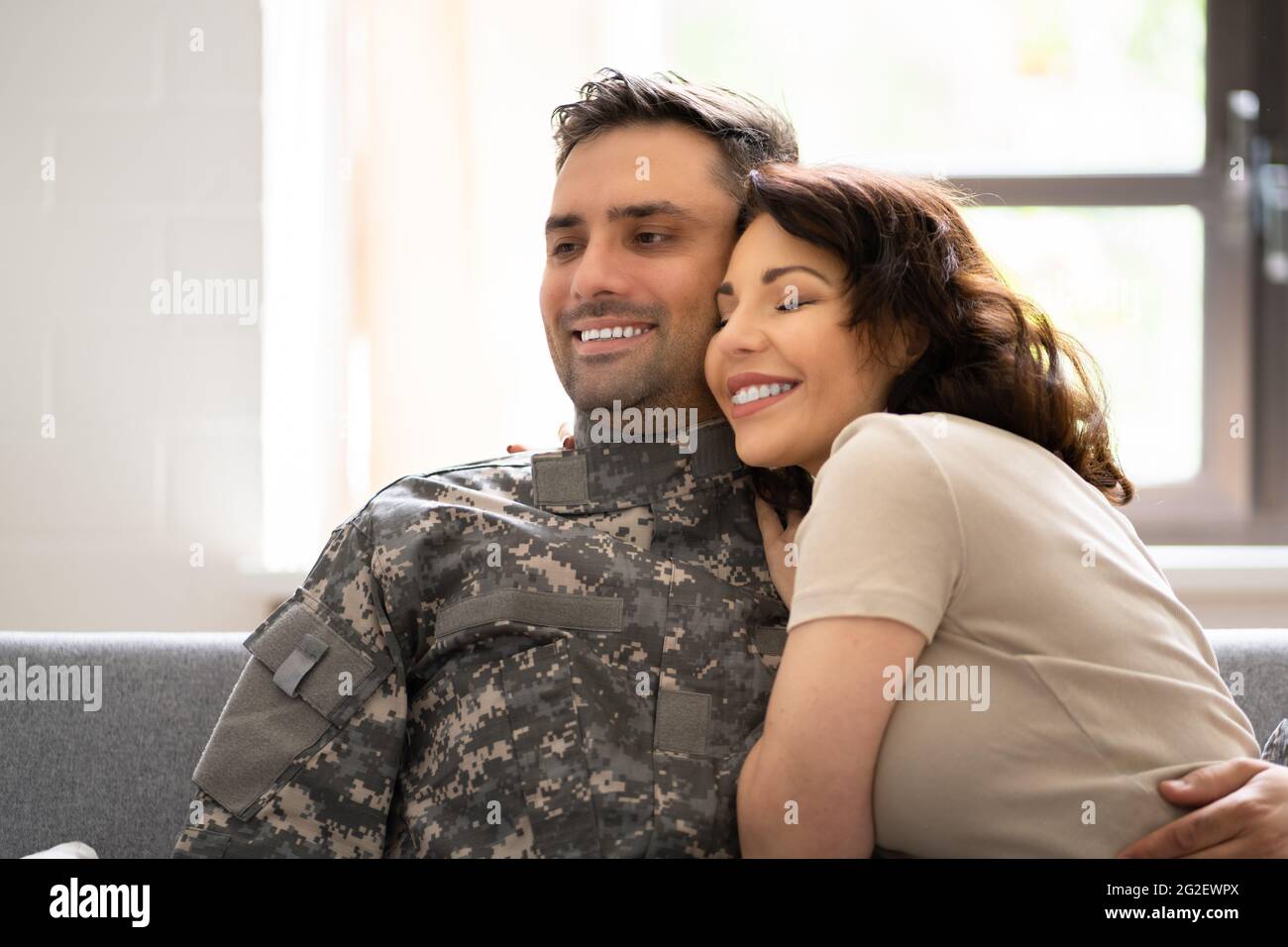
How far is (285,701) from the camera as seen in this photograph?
4.21 feet

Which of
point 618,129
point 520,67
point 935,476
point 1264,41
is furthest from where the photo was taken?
point 1264,41

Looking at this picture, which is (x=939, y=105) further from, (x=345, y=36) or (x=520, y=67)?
(x=345, y=36)

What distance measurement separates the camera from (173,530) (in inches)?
94.2

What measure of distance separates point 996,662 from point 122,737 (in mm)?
1132

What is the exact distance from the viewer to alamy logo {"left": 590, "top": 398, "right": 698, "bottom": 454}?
1420 mm

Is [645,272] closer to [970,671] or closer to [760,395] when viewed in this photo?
[760,395]

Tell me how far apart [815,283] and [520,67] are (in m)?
1.33

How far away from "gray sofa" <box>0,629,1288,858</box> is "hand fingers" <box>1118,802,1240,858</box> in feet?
2.20

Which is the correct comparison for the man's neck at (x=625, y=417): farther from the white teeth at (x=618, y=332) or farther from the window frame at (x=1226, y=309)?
the window frame at (x=1226, y=309)

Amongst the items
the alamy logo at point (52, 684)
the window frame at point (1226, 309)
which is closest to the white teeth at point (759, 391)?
the alamy logo at point (52, 684)

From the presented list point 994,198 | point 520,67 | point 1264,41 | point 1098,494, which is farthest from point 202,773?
point 1264,41
